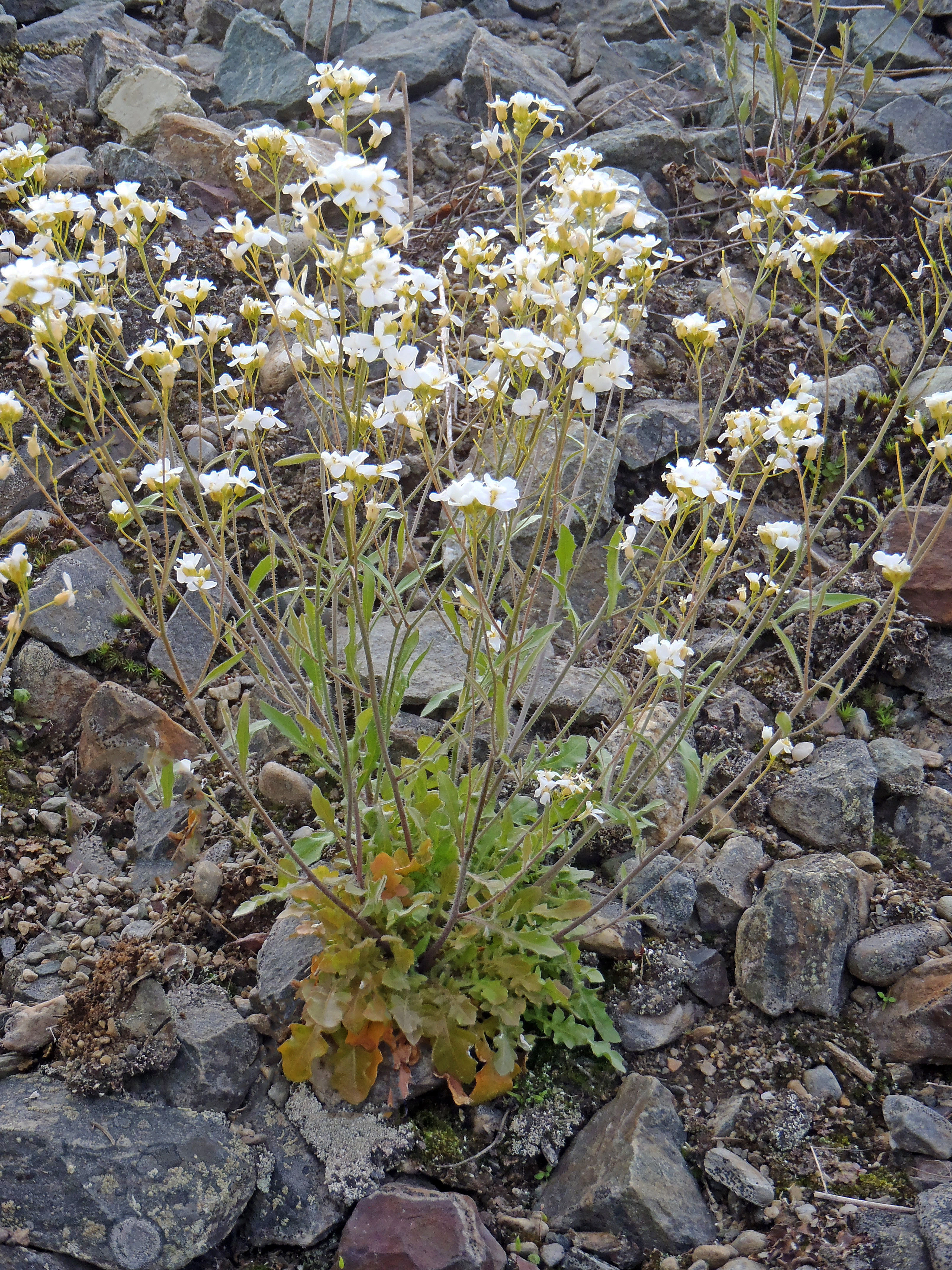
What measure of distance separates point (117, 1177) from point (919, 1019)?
6.65 feet

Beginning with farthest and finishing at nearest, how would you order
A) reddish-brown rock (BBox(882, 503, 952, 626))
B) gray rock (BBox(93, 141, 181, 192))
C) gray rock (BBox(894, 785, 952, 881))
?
gray rock (BBox(93, 141, 181, 192)) < reddish-brown rock (BBox(882, 503, 952, 626)) < gray rock (BBox(894, 785, 952, 881))

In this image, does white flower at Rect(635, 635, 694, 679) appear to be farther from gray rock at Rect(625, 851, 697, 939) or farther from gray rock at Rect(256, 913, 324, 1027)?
gray rock at Rect(256, 913, 324, 1027)

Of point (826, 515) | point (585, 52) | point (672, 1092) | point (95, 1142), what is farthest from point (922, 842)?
point (585, 52)

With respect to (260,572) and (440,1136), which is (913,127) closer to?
(260,572)

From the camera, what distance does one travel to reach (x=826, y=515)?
2307 millimetres

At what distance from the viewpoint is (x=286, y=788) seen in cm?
312

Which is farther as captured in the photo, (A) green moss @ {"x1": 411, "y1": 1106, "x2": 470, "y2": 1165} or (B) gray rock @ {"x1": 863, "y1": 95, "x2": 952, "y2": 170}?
(B) gray rock @ {"x1": 863, "y1": 95, "x2": 952, "y2": 170}

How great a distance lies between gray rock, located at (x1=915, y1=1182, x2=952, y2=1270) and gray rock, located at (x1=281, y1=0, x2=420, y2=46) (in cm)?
699

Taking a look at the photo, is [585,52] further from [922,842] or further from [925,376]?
[922,842]

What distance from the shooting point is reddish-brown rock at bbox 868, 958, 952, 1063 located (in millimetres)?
2541

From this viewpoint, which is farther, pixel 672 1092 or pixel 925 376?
pixel 925 376

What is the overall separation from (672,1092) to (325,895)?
3.57ft

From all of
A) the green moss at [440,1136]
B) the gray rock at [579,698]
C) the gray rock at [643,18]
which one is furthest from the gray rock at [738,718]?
the gray rock at [643,18]

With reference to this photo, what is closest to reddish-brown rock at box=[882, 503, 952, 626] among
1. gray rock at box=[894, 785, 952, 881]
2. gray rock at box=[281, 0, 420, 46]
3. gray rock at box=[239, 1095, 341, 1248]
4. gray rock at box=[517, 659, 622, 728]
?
gray rock at box=[894, 785, 952, 881]
